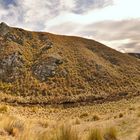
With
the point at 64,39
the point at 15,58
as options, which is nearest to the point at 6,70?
the point at 15,58

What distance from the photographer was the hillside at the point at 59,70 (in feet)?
166

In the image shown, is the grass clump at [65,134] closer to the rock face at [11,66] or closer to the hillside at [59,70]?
the hillside at [59,70]

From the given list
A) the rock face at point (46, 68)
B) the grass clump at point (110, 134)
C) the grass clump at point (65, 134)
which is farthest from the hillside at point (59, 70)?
the grass clump at point (65, 134)

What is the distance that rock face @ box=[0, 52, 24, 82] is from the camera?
183ft

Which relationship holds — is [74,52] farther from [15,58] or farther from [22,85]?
[22,85]

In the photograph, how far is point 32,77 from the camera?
183 feet

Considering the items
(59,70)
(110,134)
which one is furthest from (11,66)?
(110,134)

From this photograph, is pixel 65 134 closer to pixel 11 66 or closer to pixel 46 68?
pixel 11 66

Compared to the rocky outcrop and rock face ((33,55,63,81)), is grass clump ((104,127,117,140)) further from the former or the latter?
the rocky outcrop

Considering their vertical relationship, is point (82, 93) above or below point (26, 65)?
below

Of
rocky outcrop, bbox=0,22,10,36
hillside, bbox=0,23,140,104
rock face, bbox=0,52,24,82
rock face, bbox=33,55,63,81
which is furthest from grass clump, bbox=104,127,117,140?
rocky outcrop, bbox=0,22,10,36

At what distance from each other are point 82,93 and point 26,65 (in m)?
13.0

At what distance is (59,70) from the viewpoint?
5878 cm

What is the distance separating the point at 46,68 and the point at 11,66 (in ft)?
20.3
